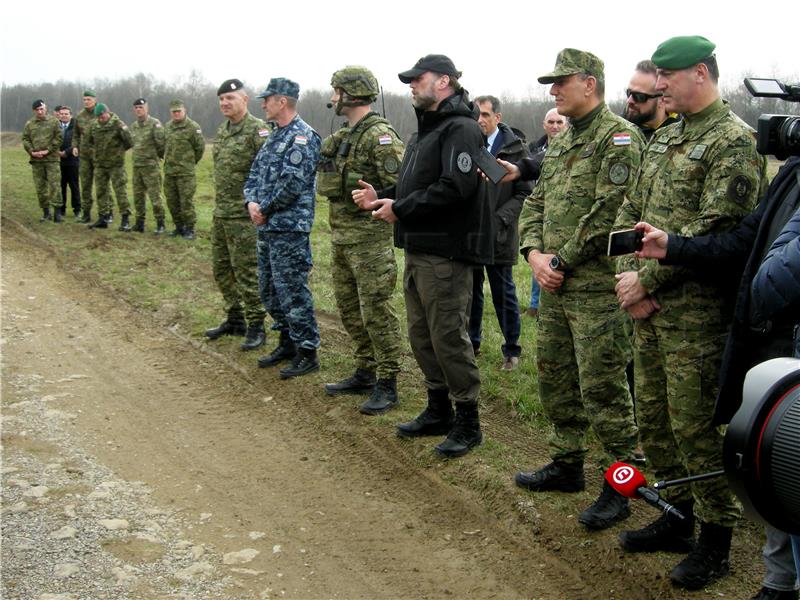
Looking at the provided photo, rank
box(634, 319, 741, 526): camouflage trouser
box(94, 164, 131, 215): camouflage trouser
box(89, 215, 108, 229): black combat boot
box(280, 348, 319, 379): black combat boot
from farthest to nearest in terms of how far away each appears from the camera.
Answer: box(89, 215, 108, 229): black combat boot → box(94, 164, 131, 215): camouflage trouser → box(280, 348, 319, 379): black combat boot → box(634, 319, 741, 526): camouflage trouser

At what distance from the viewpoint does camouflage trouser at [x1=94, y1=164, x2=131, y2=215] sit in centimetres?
1505

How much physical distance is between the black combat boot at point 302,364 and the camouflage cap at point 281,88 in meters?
2.24

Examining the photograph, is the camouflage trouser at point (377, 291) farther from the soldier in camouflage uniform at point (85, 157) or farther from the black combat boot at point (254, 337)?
the soldier in camouflage uniform at point (85, 157)

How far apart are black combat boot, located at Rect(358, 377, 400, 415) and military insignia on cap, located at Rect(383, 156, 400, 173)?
163cm

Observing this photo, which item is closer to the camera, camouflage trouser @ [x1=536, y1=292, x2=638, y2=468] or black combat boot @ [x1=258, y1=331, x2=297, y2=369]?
camouflage trouser @ [x1=536, y1=292, x2=638, y2=468]

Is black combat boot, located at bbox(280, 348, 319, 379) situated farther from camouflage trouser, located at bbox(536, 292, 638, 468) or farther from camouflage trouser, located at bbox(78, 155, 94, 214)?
camouflage trouser, located at bbox(78, 155, 94, 214)

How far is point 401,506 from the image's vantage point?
4.96 meters

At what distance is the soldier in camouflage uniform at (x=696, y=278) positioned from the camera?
3670 millimetres

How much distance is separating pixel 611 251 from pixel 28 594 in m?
3.21

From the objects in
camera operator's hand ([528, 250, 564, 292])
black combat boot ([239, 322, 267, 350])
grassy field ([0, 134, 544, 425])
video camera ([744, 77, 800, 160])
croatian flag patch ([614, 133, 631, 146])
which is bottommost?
grassy field ([0, 134, 544, 425])

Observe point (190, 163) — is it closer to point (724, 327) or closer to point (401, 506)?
point (401, 506)

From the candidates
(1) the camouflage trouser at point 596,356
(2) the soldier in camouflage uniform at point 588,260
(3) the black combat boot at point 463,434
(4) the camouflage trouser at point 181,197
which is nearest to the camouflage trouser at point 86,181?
(4) the camouflage trouser at point 181,197

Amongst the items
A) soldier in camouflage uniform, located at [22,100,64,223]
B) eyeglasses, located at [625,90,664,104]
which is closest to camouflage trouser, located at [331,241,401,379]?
eyeglasses, located at [625,90,664,104]

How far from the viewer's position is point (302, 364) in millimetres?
7254
